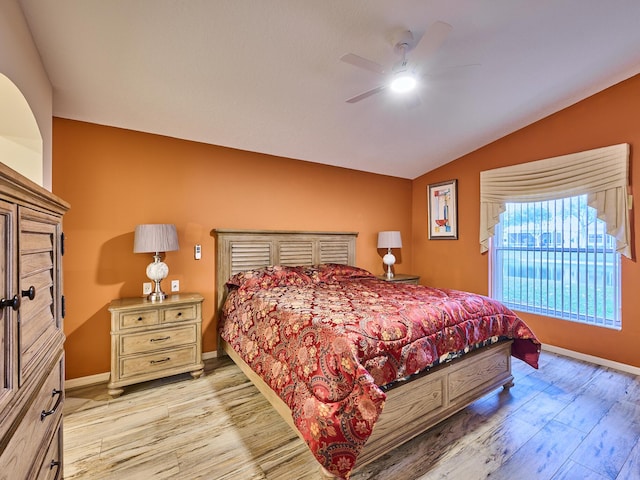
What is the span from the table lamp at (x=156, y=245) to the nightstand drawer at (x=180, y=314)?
15 centimetres

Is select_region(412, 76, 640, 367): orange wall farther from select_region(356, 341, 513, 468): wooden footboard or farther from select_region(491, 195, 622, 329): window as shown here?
select_region(356, 341, 513, 468): wooden footboard

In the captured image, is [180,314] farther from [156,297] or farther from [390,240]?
[390,240]

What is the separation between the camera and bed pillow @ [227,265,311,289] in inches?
119

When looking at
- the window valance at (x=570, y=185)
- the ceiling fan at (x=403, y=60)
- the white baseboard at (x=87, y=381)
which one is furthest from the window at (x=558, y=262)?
the white baseboard at (x=87, y=381)

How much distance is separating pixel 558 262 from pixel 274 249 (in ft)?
10.7

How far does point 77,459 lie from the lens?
1.77 m

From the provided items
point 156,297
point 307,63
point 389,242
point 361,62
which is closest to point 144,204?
point 156,297

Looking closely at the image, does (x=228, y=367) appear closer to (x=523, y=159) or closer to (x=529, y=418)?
(x=529, y=418)

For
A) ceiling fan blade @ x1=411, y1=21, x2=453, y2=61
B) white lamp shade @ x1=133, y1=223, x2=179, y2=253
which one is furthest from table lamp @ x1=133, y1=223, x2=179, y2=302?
ceiling fan blade @ x1=411, y1=21, x2=453, y2=61

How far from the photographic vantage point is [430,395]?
6.37 ft

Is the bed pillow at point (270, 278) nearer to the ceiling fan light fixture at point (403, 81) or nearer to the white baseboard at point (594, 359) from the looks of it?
the ceiling fan light fixture at point (403, 81)

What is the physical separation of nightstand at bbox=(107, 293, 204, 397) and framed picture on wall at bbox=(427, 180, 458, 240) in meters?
3.51

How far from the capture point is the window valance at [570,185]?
2.88 meters

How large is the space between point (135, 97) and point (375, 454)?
3.05 meters
